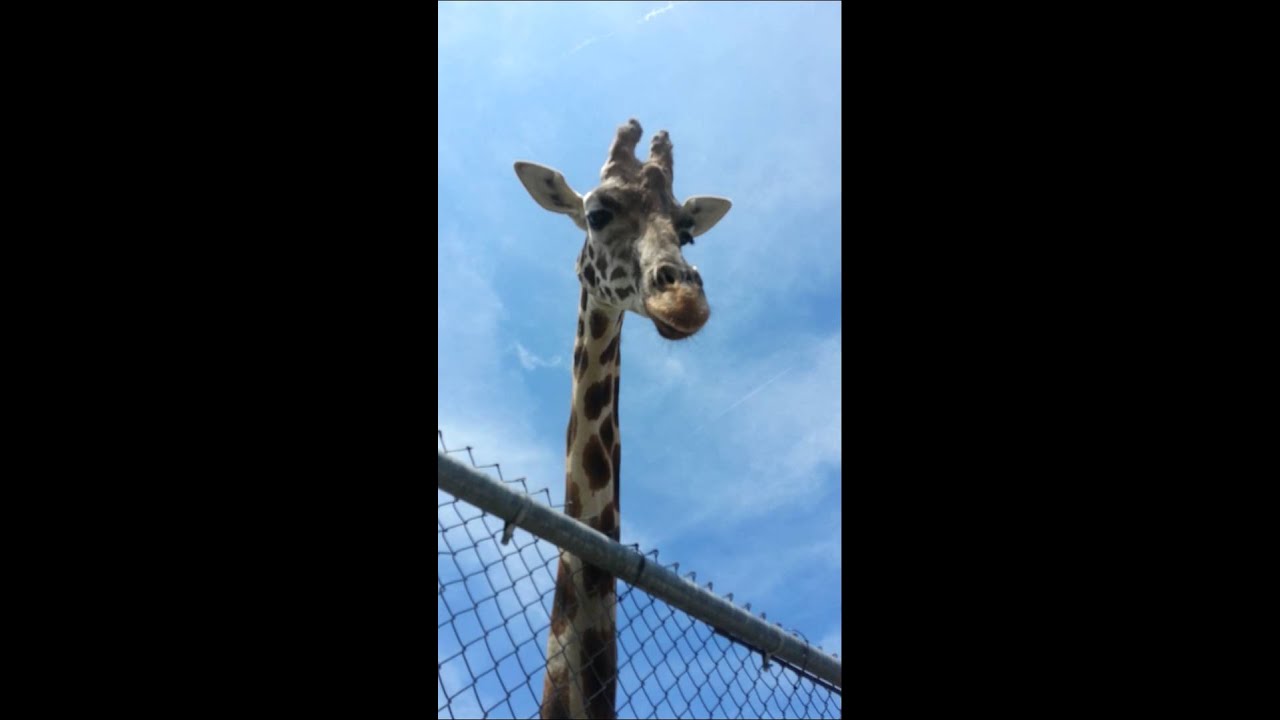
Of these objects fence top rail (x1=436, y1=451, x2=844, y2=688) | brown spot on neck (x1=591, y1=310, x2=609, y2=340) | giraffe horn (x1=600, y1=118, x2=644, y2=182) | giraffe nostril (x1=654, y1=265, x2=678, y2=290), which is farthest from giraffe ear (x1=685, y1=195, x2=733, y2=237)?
fence top rail (x1=436, y1=451, x2=844, y2=688)

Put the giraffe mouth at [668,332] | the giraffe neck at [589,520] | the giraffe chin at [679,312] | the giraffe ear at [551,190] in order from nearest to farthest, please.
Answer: the giraffe neck at [589,520]
the giraffe chin at [679,312]
the giraffe mouth at [668,332]
the giraffe ear at [551,190]

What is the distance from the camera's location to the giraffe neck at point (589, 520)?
3.68 meters

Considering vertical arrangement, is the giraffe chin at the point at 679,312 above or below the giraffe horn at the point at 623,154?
below

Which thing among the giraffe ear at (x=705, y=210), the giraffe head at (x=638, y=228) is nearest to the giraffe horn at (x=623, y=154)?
the giraffe head at (x=638, y=228)

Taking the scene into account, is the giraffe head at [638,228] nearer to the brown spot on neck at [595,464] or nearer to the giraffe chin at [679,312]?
the giraffe chin at [679,312]

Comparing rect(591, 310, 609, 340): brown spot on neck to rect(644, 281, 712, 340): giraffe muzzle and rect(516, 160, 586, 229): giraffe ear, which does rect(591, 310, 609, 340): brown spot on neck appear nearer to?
rect(516, 160, 586, 229): giraffe ear

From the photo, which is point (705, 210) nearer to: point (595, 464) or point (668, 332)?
point (668, 332)

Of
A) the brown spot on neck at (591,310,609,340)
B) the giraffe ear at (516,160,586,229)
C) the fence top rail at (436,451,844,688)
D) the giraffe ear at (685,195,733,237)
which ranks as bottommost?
the fence top rail at (436,451,844,688)

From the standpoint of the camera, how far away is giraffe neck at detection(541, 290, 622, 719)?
3.68 meters

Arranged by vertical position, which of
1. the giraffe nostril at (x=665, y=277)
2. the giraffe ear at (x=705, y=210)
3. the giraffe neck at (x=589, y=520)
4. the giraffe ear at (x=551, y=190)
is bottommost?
the giraffe neck at (x=589, y=520)

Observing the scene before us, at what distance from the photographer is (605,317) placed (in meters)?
5.16

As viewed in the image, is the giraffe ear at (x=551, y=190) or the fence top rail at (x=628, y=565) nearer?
the fence top rail at (x=628, y=565)

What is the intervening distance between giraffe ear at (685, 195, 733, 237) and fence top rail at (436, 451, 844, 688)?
3247mm
